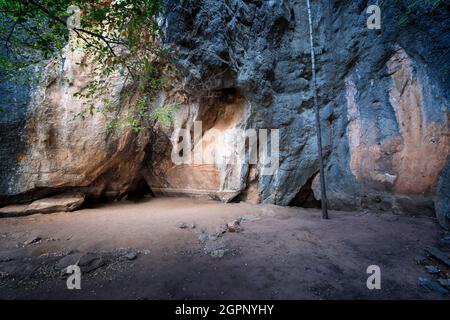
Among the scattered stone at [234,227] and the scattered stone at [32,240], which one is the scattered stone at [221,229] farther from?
the scattered stone at [32,240]

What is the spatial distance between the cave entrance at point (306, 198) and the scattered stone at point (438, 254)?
5448 millimetres

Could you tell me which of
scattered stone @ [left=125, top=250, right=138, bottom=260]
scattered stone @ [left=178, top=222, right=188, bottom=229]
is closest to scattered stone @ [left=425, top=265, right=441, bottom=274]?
scattered stone @ [left=178, top=222, right=188, bottom=229]

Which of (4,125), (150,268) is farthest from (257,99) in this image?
(4,125)

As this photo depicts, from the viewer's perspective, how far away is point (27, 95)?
753 centimetres

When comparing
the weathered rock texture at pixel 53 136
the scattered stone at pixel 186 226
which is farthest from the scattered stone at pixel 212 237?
the weathered rock texture at pixel 53 136

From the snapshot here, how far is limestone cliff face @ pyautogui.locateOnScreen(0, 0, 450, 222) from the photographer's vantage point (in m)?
6.99

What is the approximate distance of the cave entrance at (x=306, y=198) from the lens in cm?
981

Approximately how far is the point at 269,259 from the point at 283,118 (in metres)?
7.51

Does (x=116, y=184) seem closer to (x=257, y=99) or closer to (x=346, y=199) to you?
(x=257, y=99)

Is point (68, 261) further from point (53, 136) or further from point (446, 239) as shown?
point (446, 239)

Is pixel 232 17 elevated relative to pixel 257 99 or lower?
elevated

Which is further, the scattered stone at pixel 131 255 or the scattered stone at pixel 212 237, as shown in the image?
the scattered stone at pixel 212 237

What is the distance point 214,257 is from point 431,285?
3577mm

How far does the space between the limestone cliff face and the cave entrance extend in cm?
9
